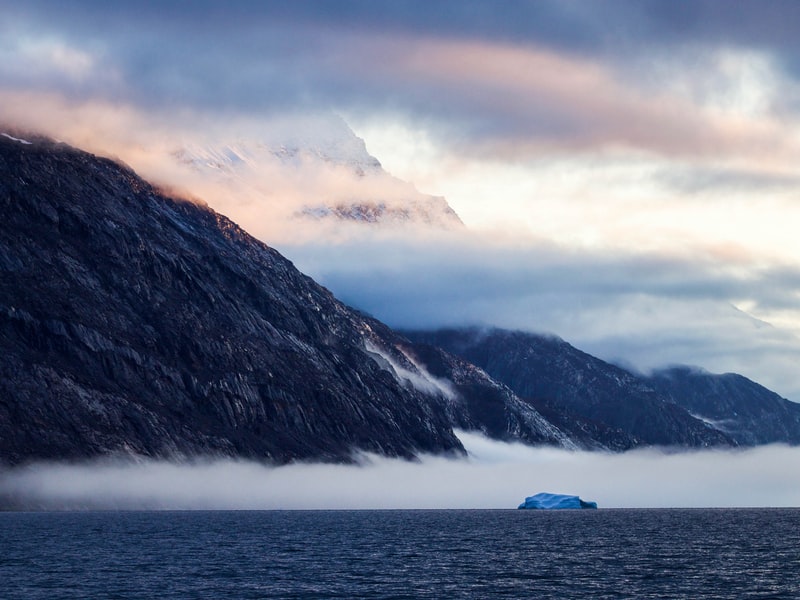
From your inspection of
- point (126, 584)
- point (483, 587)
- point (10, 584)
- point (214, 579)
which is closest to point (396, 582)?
point (483, 587)

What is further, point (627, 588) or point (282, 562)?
point (282, 562)

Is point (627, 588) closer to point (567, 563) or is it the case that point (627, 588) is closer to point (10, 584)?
→ point (567, 563)

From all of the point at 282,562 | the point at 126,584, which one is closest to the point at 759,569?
the point at 282,562

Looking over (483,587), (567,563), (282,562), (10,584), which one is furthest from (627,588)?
(10,584)

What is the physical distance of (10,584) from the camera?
517 feet

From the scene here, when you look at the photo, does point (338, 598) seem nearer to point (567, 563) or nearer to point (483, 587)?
point (483, 587)

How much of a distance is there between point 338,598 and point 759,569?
7334 cm

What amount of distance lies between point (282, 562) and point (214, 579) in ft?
92.8

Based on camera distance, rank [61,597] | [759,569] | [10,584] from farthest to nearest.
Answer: [759,569], [10,584], [61,597]

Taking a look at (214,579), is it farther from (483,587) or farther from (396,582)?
(483,587)

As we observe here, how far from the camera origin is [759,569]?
18838 cm

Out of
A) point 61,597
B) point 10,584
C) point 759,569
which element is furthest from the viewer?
point 759,569

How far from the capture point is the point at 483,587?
159000 mm

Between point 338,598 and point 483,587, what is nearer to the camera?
point 338,598
